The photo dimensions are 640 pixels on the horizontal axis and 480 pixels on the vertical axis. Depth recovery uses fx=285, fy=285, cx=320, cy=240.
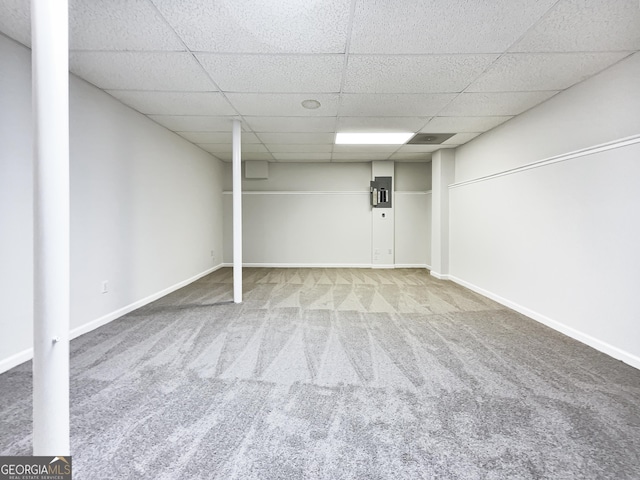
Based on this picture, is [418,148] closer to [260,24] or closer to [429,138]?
[429,138]

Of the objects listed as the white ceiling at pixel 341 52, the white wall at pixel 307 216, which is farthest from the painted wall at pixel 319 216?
the white ceiling at pixel 341 52

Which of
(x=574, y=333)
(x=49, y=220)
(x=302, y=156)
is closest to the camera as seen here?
(x=49, y=220)

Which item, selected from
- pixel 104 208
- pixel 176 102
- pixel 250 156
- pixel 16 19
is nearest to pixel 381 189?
pixel 250 156

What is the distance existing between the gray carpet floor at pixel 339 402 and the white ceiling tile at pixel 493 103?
2.42 meters

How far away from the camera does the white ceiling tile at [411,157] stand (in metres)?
5.82

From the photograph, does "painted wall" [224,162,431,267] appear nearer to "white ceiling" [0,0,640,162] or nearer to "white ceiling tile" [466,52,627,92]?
"white ceiling" [0,0,640,162]

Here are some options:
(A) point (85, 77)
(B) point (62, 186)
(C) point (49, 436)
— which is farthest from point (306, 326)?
(A) point (85, 77)

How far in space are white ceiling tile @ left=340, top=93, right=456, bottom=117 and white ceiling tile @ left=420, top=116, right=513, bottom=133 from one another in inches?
14.5

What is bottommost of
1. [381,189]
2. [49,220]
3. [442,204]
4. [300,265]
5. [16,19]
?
[300,265]

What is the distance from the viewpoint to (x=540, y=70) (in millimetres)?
2514

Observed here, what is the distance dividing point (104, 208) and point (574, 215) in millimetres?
4708

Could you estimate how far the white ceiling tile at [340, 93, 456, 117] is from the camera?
308 centimetres

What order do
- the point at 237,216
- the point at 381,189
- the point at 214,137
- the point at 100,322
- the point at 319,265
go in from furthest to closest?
the point at 319,265, the point at 381,189, the point at 214,137, the point at 237,216, the point at 100,322

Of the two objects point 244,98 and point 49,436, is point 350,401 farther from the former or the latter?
point 244,98
